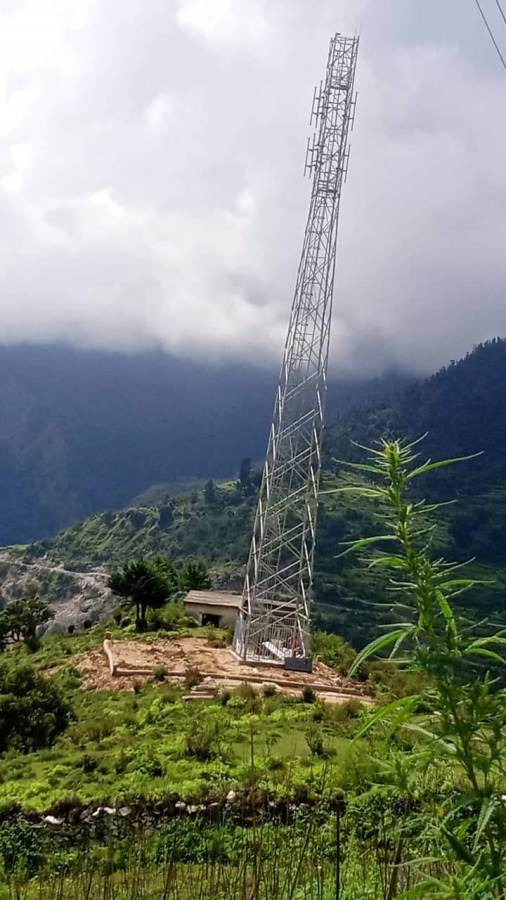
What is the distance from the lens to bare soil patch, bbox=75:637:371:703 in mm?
15164

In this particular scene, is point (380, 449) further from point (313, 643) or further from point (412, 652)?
point (313, 643)

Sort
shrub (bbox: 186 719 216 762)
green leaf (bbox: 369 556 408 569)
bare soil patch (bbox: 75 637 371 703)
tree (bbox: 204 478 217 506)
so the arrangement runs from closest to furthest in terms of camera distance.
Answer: green leaf (bbox: 369 556 408 569) → shrub (bbox: 186 719 216 762) → bare soil patch (bbox: 75 637 371 703) → tree (bbox: 204 478 217 506)

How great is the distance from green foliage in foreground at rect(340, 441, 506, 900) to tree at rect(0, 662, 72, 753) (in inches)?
471

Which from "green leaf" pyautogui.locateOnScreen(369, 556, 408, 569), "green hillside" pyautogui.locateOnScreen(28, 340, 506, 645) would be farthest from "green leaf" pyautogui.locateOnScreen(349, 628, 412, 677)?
"green hillside" pyautogui.locateOnScreen(28, 340, 506, 645)

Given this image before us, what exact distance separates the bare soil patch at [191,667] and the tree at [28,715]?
2190 mm

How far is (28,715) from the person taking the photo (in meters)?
12.5

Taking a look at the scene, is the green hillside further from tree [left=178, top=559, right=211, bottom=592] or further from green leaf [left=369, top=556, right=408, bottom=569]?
green leaf [left=369, top=556, right=408, bottom=569]

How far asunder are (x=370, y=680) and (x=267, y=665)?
2.61 metres

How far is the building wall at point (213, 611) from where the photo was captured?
1134 inches

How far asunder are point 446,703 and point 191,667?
52.6 feet

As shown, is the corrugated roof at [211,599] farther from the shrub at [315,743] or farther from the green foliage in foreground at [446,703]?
the green foliage in foreground at [446,703]

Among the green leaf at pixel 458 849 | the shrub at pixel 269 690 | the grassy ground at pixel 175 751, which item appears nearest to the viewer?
the green leaf at pixel 458 849

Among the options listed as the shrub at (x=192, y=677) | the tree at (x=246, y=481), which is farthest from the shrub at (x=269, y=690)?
the tree at (x=246, y=481)

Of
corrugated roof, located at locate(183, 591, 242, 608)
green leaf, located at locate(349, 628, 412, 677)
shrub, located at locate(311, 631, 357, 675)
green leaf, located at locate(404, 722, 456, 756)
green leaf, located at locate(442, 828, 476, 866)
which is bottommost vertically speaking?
shrub, located at locate(311, 631, 357, 675)
